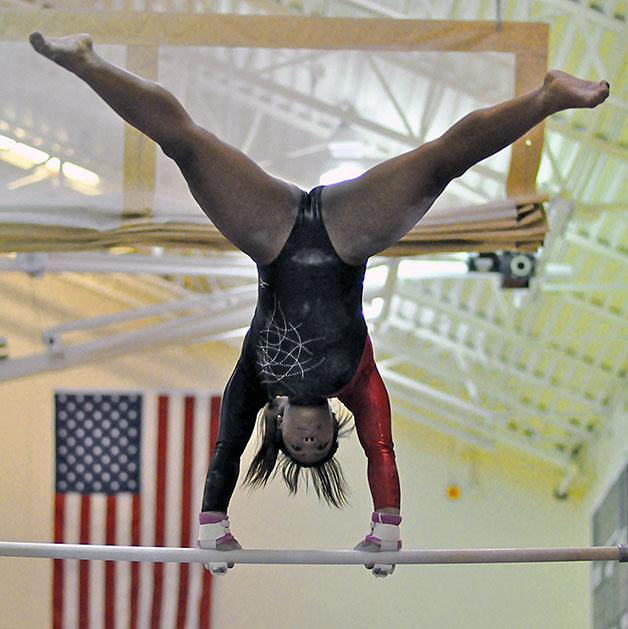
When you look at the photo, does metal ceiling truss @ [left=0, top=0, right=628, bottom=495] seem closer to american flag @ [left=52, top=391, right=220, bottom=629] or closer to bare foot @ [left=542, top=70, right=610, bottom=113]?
american flag @ [left=52, top=391, right=220, bottom=629]

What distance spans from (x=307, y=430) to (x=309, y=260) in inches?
21.8

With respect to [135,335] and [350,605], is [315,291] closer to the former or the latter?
[135,335]

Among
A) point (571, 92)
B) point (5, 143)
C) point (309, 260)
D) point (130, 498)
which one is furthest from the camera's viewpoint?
point (130, 498)

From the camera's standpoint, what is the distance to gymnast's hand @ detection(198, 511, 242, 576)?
4.56 m

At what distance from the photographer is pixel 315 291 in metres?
4.24

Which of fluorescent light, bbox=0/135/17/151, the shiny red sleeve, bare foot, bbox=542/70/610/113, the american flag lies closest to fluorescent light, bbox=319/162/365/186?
fluorescent light, bbox=0/135/17/151

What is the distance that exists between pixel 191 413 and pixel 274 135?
5008 mm

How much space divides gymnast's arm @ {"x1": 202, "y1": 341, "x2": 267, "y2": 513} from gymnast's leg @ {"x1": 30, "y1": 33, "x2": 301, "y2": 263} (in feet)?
1.40

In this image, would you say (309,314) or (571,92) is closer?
(571,92)

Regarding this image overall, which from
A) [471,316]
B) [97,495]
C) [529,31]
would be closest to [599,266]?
[471,316]

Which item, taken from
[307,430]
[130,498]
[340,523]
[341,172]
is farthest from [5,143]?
[340,523]

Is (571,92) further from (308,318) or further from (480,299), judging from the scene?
(480,299)

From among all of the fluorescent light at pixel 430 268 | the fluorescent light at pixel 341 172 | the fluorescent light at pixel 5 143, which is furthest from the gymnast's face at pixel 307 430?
the fluorescent light at pixel 430 268

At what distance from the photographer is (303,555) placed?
4.56 m
